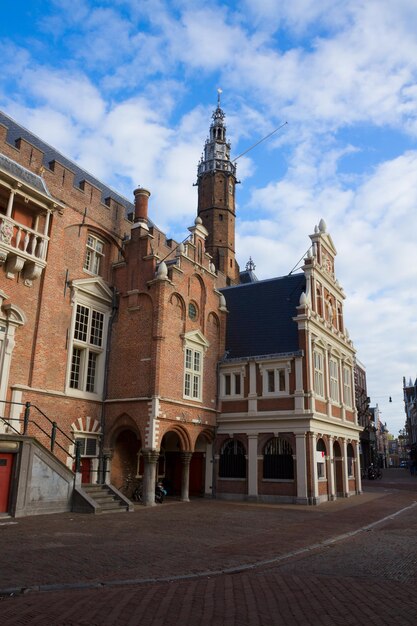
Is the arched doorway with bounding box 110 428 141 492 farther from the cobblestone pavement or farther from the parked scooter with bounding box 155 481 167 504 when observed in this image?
the cobblestone pavement

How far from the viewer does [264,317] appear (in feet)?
98.2

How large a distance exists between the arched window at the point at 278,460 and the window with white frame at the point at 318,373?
3.63 meters

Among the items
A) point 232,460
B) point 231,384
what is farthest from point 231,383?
point 232,460

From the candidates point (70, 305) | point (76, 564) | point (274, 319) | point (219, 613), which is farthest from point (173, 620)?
point (274, 319)

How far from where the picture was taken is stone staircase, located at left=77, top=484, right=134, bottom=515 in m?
18.2

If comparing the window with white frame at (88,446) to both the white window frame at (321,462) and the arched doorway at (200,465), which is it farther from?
the white window frame at (321,462)

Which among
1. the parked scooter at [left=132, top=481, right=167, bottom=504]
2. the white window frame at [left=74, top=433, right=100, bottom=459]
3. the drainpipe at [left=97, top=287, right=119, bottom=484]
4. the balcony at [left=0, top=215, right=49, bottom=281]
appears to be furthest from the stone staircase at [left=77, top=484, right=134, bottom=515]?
the balcony at [left=0, top=215, right=49, bottom=281]

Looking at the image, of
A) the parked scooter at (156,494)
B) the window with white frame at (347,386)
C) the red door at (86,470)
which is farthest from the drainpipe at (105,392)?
the window with white frame at (347,386)

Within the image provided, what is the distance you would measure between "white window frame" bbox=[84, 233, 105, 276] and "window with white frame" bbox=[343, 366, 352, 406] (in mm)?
18101

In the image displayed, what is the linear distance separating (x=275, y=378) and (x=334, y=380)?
6100 millimetres

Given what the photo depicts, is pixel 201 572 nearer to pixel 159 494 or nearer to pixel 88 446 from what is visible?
pixel 159 494

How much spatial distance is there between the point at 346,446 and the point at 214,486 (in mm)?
9685

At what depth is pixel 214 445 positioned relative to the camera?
27.7m

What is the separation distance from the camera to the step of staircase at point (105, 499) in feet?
59.9
